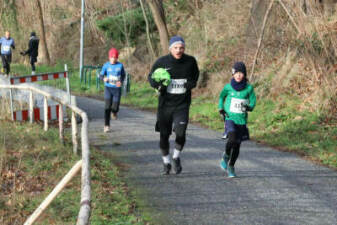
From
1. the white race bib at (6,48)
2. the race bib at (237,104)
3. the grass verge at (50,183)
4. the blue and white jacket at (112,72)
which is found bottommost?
the grass verge at (50,183)

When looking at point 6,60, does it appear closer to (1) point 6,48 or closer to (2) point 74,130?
(1) point 6,48

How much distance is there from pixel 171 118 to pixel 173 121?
0.06 metres

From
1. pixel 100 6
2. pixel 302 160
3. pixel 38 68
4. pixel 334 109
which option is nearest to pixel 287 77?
pixel 334 109

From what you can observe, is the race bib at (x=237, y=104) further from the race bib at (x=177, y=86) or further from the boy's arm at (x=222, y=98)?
the race bib at (x=177, y=86)

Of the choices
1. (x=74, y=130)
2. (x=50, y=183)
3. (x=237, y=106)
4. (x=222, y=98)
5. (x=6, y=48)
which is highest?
(x=6, y=48)

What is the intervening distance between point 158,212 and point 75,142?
3677 millimetres

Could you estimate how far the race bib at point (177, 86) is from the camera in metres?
7.83

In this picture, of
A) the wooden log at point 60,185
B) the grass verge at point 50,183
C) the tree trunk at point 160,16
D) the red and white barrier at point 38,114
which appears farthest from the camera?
the tree trunk at point 160,16

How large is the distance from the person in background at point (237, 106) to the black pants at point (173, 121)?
1.93ft

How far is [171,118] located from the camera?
8.09 m

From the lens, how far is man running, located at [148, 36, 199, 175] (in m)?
7.74

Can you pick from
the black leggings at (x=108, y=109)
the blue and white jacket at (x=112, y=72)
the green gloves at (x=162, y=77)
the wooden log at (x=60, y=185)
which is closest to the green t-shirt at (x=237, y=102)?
the green gloves at (x=162, y=77)

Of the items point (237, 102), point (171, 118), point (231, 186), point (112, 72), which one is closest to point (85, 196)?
point (231, 186)

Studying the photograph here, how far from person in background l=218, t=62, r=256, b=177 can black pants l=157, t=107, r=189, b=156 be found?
23.1 inches
